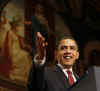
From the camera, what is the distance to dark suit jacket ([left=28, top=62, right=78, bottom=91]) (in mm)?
1503

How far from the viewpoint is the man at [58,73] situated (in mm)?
1502

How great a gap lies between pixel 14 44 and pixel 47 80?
20.1 ft

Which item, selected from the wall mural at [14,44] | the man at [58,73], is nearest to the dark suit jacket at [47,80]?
the man at [58,73]

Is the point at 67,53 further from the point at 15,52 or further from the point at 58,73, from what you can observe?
the point at 15,52

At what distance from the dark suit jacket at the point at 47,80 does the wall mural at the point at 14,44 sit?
566cm

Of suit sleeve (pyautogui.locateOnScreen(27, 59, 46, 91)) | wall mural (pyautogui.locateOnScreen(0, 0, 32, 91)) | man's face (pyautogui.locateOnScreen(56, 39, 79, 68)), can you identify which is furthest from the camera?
wall mural (pyautogui.locateOnScreen(0, 0, 32, 91))

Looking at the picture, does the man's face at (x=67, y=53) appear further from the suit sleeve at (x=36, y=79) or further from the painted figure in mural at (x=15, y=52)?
the painted figure in mural at (x=15, y=52)

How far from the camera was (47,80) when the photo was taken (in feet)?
5.54

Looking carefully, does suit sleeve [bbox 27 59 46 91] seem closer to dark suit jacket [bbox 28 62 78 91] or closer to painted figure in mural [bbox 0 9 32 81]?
dark suit jacket [bbox 28 62 78 91]

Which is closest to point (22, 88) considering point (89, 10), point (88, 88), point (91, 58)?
point (91, 58)

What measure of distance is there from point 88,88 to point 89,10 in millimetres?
8591

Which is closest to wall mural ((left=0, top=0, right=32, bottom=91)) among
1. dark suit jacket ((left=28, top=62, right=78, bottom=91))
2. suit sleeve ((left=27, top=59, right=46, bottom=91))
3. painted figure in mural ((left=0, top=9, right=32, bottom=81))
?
painted figure in mural ((left=0, top=9, right=32, bottom=81))

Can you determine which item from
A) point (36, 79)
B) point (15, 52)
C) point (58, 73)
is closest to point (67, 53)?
point (58, 73)

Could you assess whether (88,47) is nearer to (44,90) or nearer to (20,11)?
(20,11)
